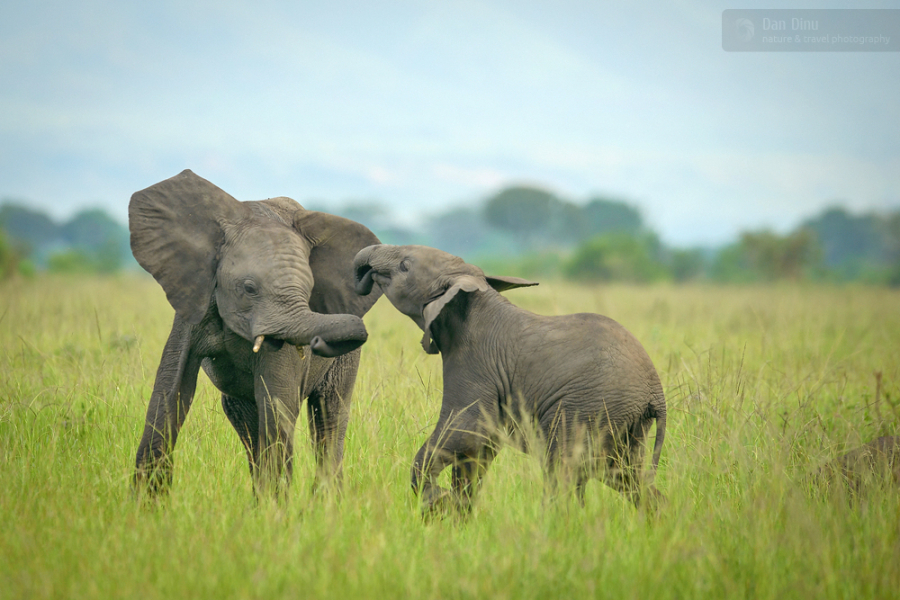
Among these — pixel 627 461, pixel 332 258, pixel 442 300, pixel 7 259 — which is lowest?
pixel 627 461

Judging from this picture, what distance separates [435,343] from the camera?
4711 mm

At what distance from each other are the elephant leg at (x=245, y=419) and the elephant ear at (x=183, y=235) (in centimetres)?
91

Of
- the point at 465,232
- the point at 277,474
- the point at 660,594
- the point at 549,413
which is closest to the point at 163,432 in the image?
the point at 277,474

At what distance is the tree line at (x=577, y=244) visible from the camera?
139 feet

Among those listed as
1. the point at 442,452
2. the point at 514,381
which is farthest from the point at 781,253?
the point at 442,452

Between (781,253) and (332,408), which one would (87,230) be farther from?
(332,408)

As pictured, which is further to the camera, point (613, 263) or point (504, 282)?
point (613, 263)

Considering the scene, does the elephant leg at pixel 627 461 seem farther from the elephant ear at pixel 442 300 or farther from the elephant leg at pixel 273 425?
the elephant leg at pixel 273 425

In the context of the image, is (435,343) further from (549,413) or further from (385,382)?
(385,382)

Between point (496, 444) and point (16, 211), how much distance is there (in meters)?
100

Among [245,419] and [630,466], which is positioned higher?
[245,419]

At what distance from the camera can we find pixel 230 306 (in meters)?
4.46

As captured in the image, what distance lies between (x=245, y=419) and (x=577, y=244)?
92991mm

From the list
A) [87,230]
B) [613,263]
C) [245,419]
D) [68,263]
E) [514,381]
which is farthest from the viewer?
[87,230]
